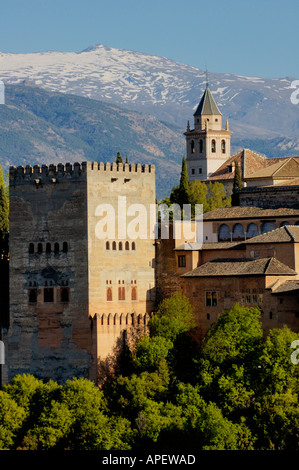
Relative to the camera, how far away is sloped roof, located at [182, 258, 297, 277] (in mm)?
77062

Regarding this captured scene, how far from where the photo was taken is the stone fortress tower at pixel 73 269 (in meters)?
79.6

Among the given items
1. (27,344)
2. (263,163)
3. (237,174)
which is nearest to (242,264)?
(27,344)

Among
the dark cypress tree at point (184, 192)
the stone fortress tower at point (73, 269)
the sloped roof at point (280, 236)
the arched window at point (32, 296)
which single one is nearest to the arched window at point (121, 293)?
the stone fortress tower at point (73, 269)

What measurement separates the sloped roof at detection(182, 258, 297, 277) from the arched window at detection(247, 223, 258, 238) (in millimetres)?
→ 5818

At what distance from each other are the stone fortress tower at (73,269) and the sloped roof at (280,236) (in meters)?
6.95

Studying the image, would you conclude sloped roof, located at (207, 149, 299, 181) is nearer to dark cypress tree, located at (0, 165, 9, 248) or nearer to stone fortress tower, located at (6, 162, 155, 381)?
dark cypress tree, located at (0, 165, 9, 248)

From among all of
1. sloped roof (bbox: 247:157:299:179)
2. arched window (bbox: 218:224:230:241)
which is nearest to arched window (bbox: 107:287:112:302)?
arched window (bbox: 218:224:230:241)

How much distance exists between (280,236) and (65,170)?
13.8 meters

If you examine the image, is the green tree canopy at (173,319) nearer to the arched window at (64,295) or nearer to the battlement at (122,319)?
the battlement at (122,319)

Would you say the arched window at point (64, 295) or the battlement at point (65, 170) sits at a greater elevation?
the battlement at point (65, 170)

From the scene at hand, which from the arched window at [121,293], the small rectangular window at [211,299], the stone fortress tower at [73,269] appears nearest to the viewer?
the small rectangular window at [211,299]

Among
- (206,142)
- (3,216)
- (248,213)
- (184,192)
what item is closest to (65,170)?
(248,213)

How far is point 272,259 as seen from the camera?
7831 centimetres
